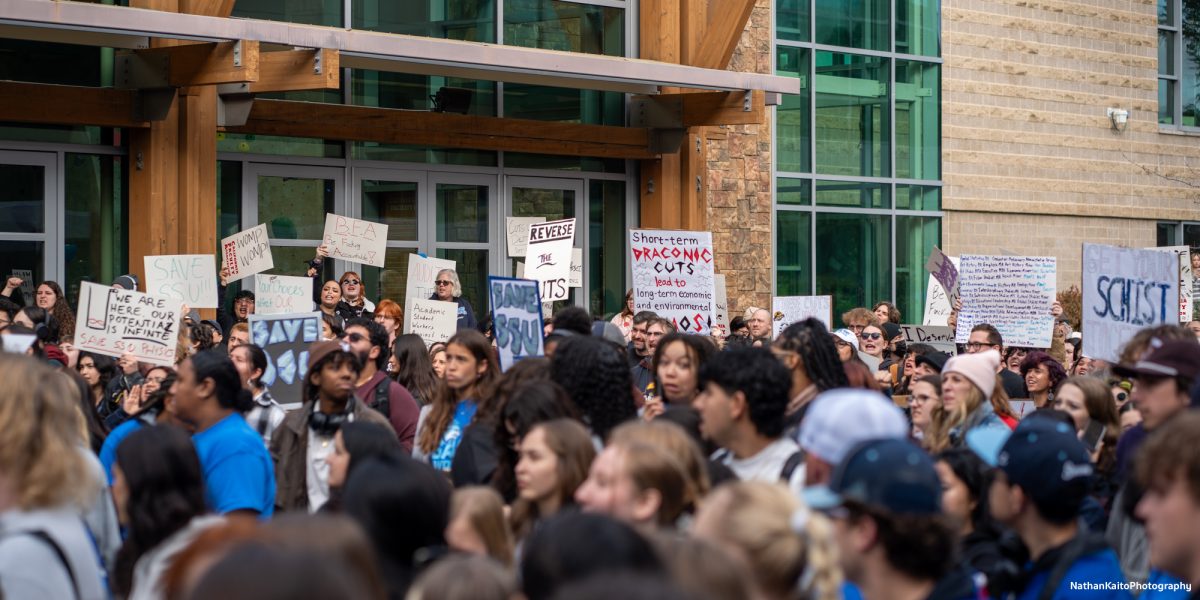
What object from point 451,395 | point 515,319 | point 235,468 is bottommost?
point 235,468

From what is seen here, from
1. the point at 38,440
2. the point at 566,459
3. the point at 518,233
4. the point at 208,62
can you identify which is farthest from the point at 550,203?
the point at 38,440

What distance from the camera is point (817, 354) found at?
272 inches

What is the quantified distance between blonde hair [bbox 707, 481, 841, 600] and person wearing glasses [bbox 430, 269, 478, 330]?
35.7 feet

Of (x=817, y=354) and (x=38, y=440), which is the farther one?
(x=817, y=354)

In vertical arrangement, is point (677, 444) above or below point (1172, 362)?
below

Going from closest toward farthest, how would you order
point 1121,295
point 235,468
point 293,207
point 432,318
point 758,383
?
point 758,383 < point 235,468 < point 1121,295 < point 432,318 < point 293,207

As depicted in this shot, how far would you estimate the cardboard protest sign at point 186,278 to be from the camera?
13.4m

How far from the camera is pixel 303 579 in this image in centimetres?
222

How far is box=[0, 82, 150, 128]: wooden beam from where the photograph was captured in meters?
14.4

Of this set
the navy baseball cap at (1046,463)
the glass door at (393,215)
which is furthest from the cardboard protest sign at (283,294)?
the navy baseball cap at (1046,463)

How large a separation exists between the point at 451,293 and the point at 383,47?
8.81ft

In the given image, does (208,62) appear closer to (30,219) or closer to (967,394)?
(30,219)

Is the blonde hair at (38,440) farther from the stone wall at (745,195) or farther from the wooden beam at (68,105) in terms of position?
the stone wall at (745,195)

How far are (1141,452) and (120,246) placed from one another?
13.4 metres
